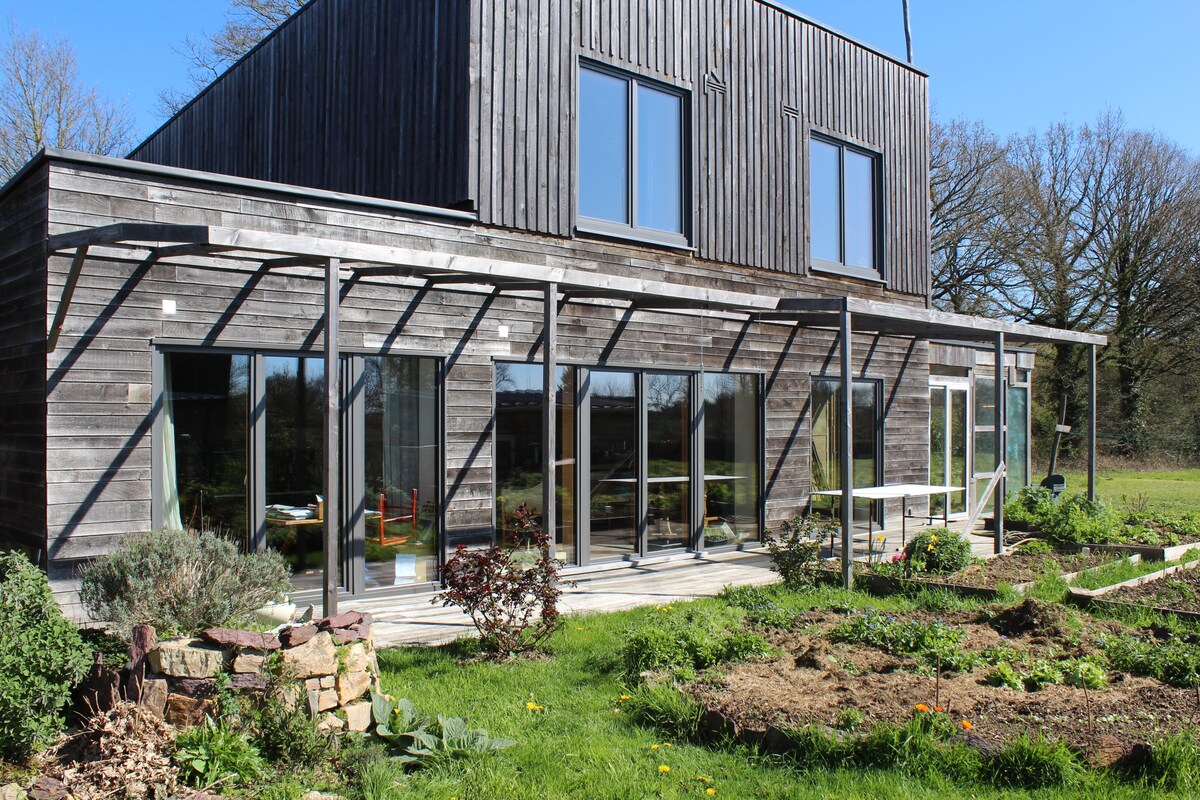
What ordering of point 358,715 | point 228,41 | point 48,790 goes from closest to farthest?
point 48,790
point 358,715
point 228,41

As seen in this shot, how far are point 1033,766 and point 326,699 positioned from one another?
10.9 ft

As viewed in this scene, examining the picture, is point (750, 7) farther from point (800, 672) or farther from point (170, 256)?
point (800, 672)

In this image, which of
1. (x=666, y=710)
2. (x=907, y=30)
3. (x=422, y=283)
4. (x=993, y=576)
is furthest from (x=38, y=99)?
(x=666, y=710)

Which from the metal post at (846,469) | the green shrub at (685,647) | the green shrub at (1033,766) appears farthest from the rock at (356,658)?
the metal post at (846,469)

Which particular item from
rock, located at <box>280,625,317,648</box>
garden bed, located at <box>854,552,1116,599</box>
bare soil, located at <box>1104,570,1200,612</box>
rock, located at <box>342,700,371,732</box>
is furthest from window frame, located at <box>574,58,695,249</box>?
rock, located at <box>342,700,371,732</box>

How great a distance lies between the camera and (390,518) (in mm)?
8242

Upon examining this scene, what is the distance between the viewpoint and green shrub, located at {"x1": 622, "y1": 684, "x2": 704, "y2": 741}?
4871mm

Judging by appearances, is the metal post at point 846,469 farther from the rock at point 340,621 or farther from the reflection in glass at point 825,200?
the rock at point 340,621

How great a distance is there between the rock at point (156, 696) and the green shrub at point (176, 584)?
23.5 inches

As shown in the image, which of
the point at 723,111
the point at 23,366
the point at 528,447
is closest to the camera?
the point at 23,366

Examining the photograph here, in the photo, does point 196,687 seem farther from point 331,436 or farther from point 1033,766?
point 1033,766

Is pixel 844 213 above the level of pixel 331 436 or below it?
above

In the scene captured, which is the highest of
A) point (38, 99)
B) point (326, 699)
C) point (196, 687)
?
point (38, 99)

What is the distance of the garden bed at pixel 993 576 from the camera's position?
26.9ft
